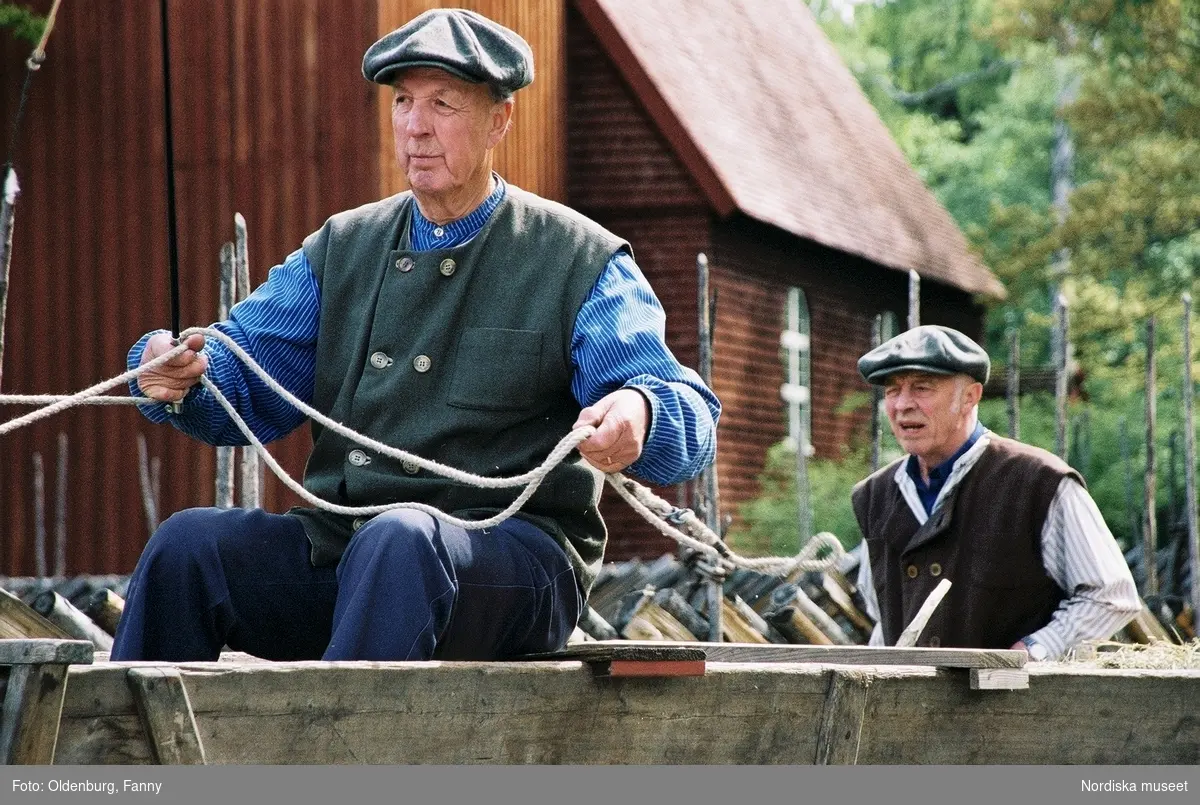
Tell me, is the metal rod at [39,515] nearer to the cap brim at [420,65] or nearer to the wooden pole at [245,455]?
the wooden pole at [245,455]

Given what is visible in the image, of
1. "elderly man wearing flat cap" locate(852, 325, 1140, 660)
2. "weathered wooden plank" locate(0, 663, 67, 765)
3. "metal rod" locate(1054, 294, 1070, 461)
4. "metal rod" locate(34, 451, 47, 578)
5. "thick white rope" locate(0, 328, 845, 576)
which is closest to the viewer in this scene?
"weathered wooden plank" locate(0, 663, 67, 765)

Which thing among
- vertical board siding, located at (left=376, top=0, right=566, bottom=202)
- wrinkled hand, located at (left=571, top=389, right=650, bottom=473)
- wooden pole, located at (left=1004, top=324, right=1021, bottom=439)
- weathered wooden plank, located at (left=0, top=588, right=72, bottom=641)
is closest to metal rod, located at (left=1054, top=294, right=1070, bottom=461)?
wooden pole, located at (left=1004, top=324, right=1021, bottom=439)

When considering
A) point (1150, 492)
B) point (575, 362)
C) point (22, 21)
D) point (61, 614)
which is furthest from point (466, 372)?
point (22, 21)

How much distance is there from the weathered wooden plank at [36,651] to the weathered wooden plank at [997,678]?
66.1 inches

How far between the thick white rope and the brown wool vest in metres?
1.48

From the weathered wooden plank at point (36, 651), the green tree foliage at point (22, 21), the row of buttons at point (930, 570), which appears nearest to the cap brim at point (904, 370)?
the row of buttons at point (930, 570)

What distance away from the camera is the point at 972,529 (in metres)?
5.10

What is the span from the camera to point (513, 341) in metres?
3.41

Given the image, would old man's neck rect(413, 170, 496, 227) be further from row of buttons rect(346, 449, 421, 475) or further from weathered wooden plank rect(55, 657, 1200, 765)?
weathered wooden plank rect(55, 657, 1200, 765)

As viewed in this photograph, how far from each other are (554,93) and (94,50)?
11.9ft

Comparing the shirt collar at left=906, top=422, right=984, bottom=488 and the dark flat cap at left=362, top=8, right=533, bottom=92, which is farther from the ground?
the dark flat cap at left=362, top=8, right=533, bottom=92

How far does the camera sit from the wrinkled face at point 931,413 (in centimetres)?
526

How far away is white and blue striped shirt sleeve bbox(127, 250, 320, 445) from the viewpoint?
355 centimetres

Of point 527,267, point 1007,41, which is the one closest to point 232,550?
point 527,267
